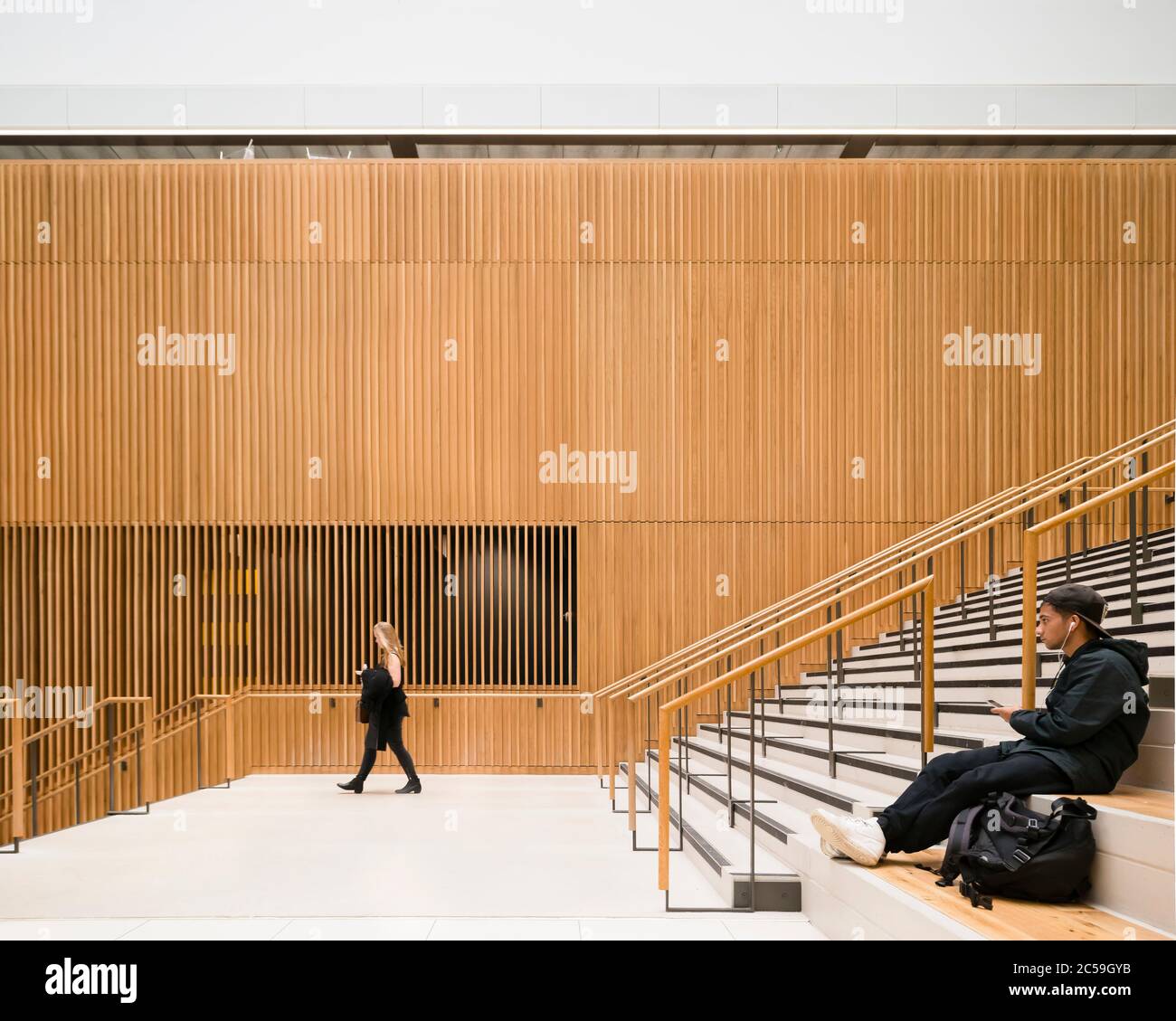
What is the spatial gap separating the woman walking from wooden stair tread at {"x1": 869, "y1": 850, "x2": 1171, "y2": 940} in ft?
18.3

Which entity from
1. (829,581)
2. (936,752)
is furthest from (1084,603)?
(829,581)

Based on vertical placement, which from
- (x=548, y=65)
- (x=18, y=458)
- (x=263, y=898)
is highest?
(x=548, y=65)

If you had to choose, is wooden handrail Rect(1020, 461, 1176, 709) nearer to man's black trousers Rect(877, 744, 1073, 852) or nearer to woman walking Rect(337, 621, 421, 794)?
man's black trousers Rect(877, 744, 1073, 852)

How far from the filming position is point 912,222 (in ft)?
36.8

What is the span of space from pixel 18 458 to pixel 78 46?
430 centimetres

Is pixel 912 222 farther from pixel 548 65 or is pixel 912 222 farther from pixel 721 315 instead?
pixel 548 65

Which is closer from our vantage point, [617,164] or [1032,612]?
[1032,612]

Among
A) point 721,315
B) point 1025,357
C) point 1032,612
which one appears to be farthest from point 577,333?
point 1032,612

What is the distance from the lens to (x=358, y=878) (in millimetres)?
5344

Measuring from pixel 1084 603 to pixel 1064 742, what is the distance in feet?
1.69

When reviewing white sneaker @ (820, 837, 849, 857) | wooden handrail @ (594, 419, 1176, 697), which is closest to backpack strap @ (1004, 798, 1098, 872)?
white sneaker @ (820, 837, 849, 857)

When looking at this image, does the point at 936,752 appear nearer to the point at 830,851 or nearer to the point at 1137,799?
the point at 830,851

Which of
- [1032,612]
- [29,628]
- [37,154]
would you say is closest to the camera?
[1032,612]

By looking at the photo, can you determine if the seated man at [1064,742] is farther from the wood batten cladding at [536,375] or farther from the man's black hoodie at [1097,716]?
the wood batten cladding at [536,375]
